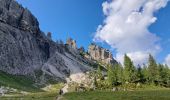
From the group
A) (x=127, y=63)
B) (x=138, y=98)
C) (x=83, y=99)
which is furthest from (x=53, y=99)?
(x=127, y=63)

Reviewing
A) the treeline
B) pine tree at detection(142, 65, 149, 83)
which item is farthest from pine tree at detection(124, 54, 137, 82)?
pine tree at detection(142, 65, 149, 83)

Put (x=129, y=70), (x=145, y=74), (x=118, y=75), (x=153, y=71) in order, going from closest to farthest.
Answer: (x=129, y=70) → (x=153, y=71) → (x=145, y=74) → (x=118, y=75)

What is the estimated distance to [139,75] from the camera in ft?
486

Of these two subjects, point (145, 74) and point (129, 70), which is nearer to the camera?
point (129, 70)

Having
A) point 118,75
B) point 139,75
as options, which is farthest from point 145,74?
point 118,75

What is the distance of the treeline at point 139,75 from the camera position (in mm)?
145212

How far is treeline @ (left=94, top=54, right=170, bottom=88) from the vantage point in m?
145

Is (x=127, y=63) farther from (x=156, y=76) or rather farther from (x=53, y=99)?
(x=53, y=99)

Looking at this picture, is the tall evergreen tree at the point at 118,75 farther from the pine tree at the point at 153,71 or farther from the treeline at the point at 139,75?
the pine tree at the point at 153,71

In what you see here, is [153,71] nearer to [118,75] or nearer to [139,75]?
[139,75]

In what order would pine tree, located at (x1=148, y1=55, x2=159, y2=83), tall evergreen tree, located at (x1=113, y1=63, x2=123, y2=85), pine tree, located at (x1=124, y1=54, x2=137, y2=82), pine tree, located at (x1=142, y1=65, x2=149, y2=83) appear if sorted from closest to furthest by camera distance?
pine tree, located at (x1=124, y1=54, x2=137, y2=82)
pine tree, located at (x1=148, y1=55, x2=159, y2=83)
pine tree, located at (x1=142, y1=65, x2=149, y2=83)
tall evergreen tree, located at (x1=113, y1=63, x2=123, y2=85)

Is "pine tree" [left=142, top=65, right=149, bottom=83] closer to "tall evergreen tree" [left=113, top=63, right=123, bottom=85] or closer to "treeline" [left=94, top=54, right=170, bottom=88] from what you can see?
"treeline" [left=94, top=54, right=170, bottom=88]

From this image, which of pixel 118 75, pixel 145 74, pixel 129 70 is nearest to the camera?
pixel 129 70

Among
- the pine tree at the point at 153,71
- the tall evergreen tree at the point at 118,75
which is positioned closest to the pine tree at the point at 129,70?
the tall evergreen tree at the point at 118,75
